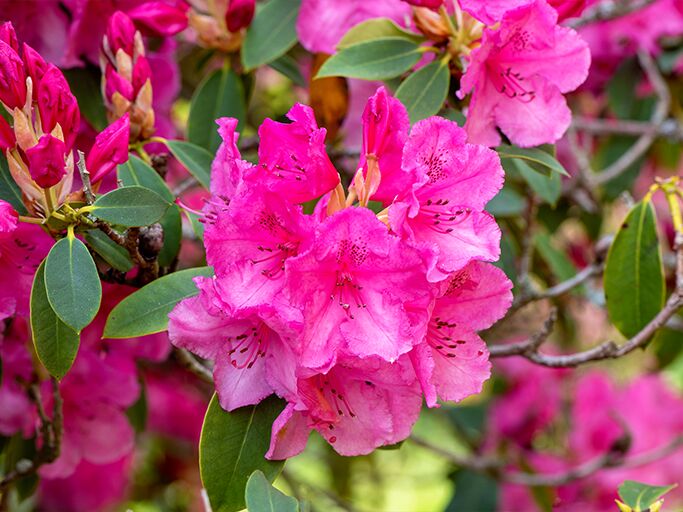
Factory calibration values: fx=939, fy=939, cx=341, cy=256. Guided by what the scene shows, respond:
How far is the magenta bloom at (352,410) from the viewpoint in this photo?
0.99 meters

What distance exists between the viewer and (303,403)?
98cm

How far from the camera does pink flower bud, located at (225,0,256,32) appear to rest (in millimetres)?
1358

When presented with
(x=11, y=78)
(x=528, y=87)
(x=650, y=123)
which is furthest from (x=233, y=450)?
(x=650, y=123)

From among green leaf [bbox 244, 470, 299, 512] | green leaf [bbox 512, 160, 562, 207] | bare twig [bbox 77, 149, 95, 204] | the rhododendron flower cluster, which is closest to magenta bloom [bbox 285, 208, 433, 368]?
the rhododendron flower cluster

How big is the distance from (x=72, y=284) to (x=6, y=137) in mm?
177

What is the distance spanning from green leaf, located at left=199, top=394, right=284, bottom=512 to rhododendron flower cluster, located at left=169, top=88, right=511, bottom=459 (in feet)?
0.08

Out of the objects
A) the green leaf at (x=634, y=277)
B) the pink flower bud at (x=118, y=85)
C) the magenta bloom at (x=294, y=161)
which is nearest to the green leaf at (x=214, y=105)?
the pink flower bud at (x=118, y=85)

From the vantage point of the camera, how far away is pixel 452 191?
1.00 m

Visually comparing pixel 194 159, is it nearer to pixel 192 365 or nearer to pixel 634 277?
pixel 192 365

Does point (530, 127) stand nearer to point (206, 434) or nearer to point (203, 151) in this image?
point (203, 151)

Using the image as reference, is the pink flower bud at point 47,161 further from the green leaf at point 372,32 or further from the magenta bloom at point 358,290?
the green leaf at point 372,32

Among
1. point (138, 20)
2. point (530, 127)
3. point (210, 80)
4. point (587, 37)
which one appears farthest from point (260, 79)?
point (530, 127)

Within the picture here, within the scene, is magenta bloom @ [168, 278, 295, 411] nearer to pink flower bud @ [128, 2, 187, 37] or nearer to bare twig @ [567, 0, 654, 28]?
pink flower bud @ [128, 2, 187, 37]

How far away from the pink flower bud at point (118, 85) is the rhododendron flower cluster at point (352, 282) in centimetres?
21
